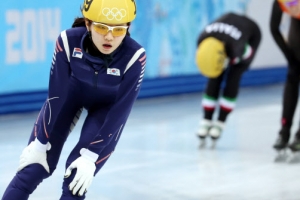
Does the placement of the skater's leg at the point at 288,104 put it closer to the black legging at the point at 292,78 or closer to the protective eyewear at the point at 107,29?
the black legging at the point at 292,78

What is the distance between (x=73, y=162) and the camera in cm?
321

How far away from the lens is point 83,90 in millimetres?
3361

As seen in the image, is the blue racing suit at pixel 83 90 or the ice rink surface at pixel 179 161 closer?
the blue racing suit at pixel 83 90

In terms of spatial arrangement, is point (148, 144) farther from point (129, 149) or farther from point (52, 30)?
point (52, 30)

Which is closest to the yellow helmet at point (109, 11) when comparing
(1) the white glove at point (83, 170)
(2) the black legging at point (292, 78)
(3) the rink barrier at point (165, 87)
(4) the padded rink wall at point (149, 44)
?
(1) the white glove at point (83, 170)

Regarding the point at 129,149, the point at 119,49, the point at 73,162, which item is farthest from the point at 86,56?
the point at 129,149

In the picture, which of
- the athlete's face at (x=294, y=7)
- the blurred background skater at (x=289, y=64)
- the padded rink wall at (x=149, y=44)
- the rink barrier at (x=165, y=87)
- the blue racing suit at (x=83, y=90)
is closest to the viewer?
the blue racing suit at (x=83, y=90)

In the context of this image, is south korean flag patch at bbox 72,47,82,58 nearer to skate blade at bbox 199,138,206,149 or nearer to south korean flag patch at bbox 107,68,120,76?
south korean flag patch at bbox 107,68,120,76

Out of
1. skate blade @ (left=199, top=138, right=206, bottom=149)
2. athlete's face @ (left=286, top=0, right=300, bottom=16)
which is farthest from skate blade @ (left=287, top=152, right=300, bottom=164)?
athlete's face @ (left=286, top=0, right=300, bottom=16)

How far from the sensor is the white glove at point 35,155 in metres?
3.28

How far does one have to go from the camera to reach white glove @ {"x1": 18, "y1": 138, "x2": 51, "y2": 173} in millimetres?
3279

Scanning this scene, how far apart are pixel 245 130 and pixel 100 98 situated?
11.3 ft

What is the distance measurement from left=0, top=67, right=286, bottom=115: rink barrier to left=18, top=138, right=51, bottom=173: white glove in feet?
11.8

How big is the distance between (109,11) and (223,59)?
110 inches
